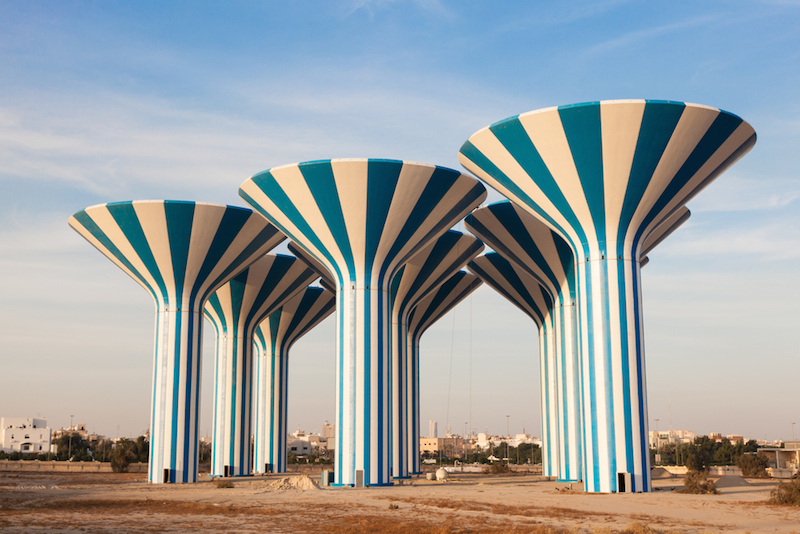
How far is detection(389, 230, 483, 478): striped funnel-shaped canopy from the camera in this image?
29.7 meters

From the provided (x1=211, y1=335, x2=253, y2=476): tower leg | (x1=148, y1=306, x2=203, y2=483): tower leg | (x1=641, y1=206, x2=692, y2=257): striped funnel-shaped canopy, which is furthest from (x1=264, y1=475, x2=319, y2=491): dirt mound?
(x1=641, y1=206, x2=692, y2=257): striped funnel-shaped canopy

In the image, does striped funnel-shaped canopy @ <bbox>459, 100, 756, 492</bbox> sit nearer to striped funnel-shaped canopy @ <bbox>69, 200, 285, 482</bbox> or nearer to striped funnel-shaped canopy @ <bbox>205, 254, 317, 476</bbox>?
striped funnel-shaped canopy @ <bbox>69, 200, 285, 482</bbox>

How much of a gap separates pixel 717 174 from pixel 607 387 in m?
6.55

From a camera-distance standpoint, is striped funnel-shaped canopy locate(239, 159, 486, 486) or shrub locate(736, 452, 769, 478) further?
shrub locate(736, 452, 769, 478)

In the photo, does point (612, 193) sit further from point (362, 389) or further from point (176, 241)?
point (176, 241)

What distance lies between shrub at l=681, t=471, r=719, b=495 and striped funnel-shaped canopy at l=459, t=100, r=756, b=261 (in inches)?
252

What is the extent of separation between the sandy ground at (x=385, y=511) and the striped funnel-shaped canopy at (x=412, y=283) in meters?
7.62

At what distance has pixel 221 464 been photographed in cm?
3253

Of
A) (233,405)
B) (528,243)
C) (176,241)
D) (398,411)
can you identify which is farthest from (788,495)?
(233,405)

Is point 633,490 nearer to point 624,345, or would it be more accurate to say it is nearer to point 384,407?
point 624,345

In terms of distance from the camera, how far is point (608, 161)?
64.3 feet

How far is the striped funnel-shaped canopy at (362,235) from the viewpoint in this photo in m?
22.0

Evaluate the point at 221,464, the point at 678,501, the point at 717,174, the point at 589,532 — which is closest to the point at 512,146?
the point at 717,174

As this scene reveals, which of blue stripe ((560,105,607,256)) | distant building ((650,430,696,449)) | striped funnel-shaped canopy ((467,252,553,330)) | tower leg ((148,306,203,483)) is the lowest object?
distant building ((650,430,696,449))
